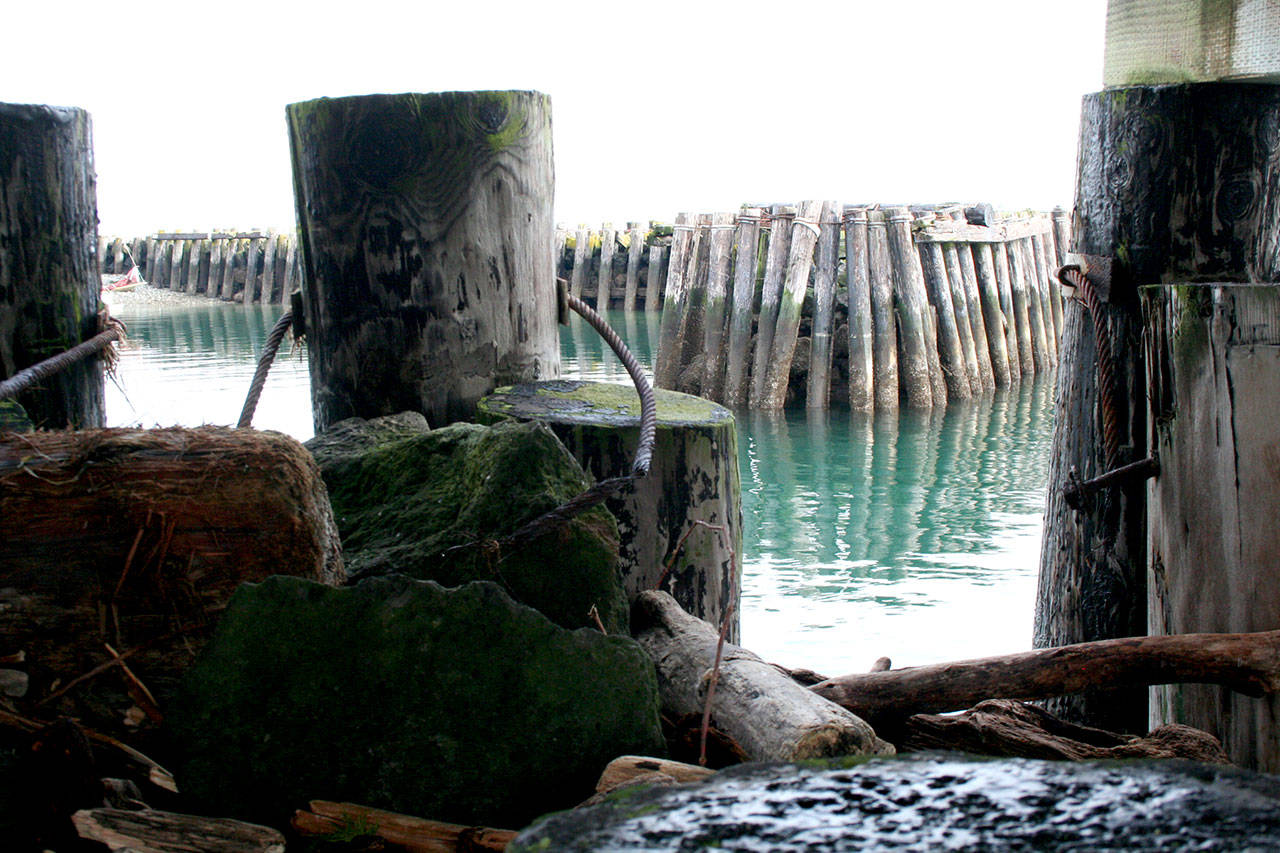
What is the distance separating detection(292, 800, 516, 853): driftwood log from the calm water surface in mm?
1031

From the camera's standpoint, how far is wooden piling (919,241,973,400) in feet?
46.3

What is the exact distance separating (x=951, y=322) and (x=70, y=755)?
44.3ft

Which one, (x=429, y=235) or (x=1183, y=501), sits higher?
(x=429, y=235)

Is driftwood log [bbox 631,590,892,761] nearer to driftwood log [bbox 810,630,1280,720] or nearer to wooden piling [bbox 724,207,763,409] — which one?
driftwood log [bbox 810,630,1280,720]

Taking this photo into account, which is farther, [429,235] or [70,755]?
[429,235]

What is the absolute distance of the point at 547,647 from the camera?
2.11m

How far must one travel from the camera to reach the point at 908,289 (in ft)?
45.0

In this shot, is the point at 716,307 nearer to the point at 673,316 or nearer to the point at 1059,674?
the point at 673,316

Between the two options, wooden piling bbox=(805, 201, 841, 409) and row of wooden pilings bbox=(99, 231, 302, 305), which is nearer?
wooden piling bbox=(805, 201, 841, 409)

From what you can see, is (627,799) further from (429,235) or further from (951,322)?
(951,322)

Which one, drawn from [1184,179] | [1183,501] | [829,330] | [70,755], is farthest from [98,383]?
[829,330]

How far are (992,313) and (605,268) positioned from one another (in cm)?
1180

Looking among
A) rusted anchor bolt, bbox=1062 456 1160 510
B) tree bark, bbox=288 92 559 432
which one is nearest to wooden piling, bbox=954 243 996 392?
rusted anchor bolt, bbox=1062 456 1160 510

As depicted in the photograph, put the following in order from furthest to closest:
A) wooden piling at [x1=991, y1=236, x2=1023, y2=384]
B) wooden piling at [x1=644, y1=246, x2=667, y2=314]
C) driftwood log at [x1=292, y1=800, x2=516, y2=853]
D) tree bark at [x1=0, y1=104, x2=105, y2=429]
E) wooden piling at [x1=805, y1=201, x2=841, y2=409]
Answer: wooden piling at [x1=644, y1=246, x2=667, y2=314] → wooden piling at [x1=991, y1=236, x2=1023, y2=384] → wooden piling at [x1=805, y1=201, x2=841, y2=409] → tree bark at [x1=0, y1=104, x2=105, y2=429] → driftwood log at [x1=292, y1=800, x2=516, y2=853]
